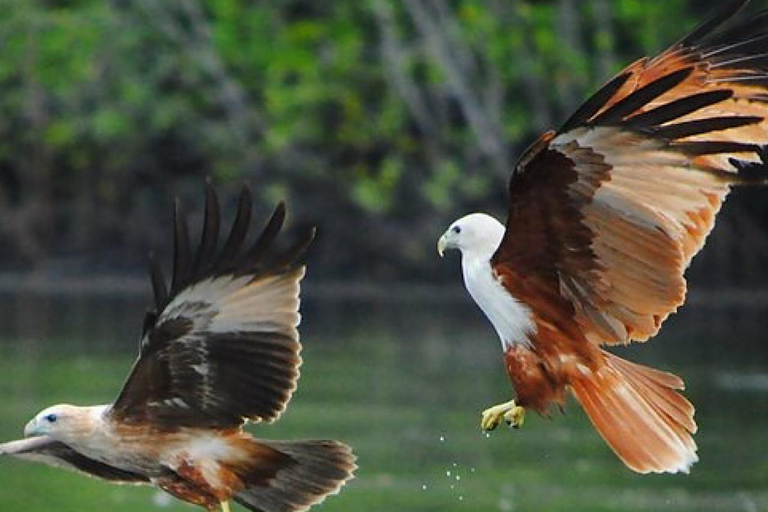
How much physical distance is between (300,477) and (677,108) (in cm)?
250

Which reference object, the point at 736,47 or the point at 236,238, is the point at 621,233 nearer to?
the point at 736,47

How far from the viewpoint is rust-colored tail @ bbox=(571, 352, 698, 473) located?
10641mm

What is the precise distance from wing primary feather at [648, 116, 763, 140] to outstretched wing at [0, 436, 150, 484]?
2950mm

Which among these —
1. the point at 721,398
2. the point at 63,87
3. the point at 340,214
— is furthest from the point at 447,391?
the point at 63,87

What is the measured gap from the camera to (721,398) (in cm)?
2036

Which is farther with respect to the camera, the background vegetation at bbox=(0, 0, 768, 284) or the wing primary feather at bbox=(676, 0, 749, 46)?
the background vegetation at bbox=(0, 0, 768, 284)

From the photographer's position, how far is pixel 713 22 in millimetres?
10609

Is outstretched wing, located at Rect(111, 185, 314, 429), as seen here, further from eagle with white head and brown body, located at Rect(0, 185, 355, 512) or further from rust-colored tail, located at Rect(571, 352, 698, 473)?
rust-colored tail, located at Rect(571, 352, 698, 473)

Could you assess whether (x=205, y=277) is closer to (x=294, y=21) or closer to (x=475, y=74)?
(x=475, y=74)

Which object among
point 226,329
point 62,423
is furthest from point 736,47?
point 62,423

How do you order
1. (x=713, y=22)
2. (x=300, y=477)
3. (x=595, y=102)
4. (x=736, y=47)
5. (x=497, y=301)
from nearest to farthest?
(x=595, y=102) < (x=713, y=22) < (x=736, y=47) < (x=497, y=301) < (x=300, y=477)

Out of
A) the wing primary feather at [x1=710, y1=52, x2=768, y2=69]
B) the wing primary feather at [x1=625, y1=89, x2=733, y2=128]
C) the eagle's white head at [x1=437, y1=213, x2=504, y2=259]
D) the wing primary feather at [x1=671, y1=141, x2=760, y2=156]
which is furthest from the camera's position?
the eagle's white head at [x1=437, y1=213, x2=504, y2=259]

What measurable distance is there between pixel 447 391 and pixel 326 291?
13078mm

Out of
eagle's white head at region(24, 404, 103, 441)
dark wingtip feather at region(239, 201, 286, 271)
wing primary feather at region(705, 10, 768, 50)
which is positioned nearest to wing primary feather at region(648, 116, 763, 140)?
wing primary feather at region(705, 10, 768, 50)
